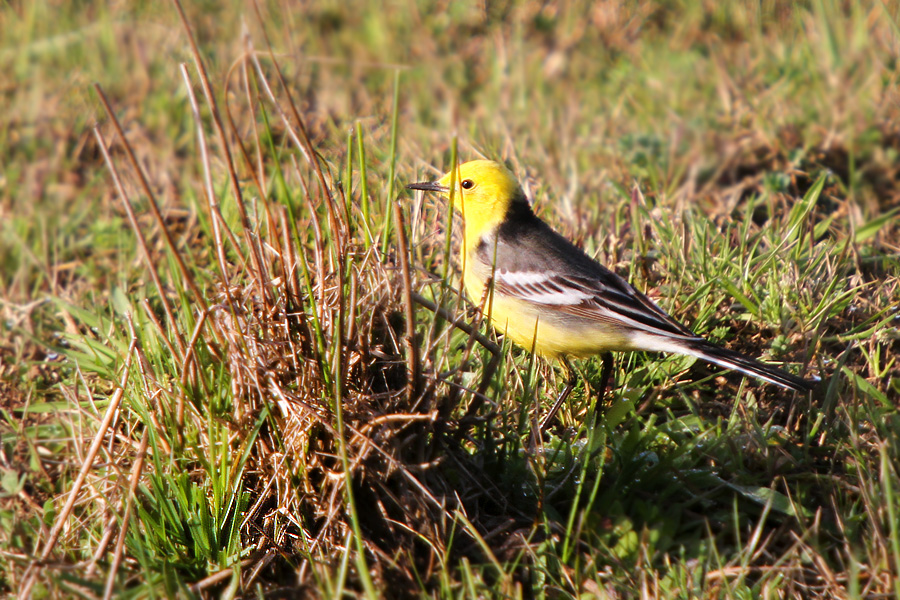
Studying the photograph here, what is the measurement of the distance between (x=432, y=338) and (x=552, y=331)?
137 centimetres

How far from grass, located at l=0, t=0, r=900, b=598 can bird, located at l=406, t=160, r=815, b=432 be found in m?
0.19

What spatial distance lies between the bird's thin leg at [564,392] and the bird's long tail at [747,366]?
1.97 feet

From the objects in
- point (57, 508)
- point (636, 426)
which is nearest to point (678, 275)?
point (636, 426)

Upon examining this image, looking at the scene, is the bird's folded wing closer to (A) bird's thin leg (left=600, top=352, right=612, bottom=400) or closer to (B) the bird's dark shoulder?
(B) the bird's dark shoulder

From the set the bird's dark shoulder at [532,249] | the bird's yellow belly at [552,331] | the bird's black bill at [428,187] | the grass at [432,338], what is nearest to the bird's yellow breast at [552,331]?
the bird's yellow belly at [552,331]

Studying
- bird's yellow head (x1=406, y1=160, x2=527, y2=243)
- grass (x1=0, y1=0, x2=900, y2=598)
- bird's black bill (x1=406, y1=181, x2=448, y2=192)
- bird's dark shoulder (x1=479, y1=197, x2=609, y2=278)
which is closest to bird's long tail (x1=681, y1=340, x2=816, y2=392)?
grass (x1=0, y1=0, x2=900, y2=598)

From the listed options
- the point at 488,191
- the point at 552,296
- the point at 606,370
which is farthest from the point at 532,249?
the point at 606,370

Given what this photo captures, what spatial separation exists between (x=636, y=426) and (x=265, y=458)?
149cm

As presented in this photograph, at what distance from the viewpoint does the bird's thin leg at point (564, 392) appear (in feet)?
12.6

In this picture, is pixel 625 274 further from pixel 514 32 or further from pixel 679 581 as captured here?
pixel 514 32

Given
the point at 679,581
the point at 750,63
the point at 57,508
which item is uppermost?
the point at 750,63

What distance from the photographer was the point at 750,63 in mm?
7242

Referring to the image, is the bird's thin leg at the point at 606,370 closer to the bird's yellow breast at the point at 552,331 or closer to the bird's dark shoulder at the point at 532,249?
the bird's yellow breast at the point at 552,331

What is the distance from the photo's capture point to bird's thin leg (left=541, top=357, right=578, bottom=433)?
3844 millimetres
